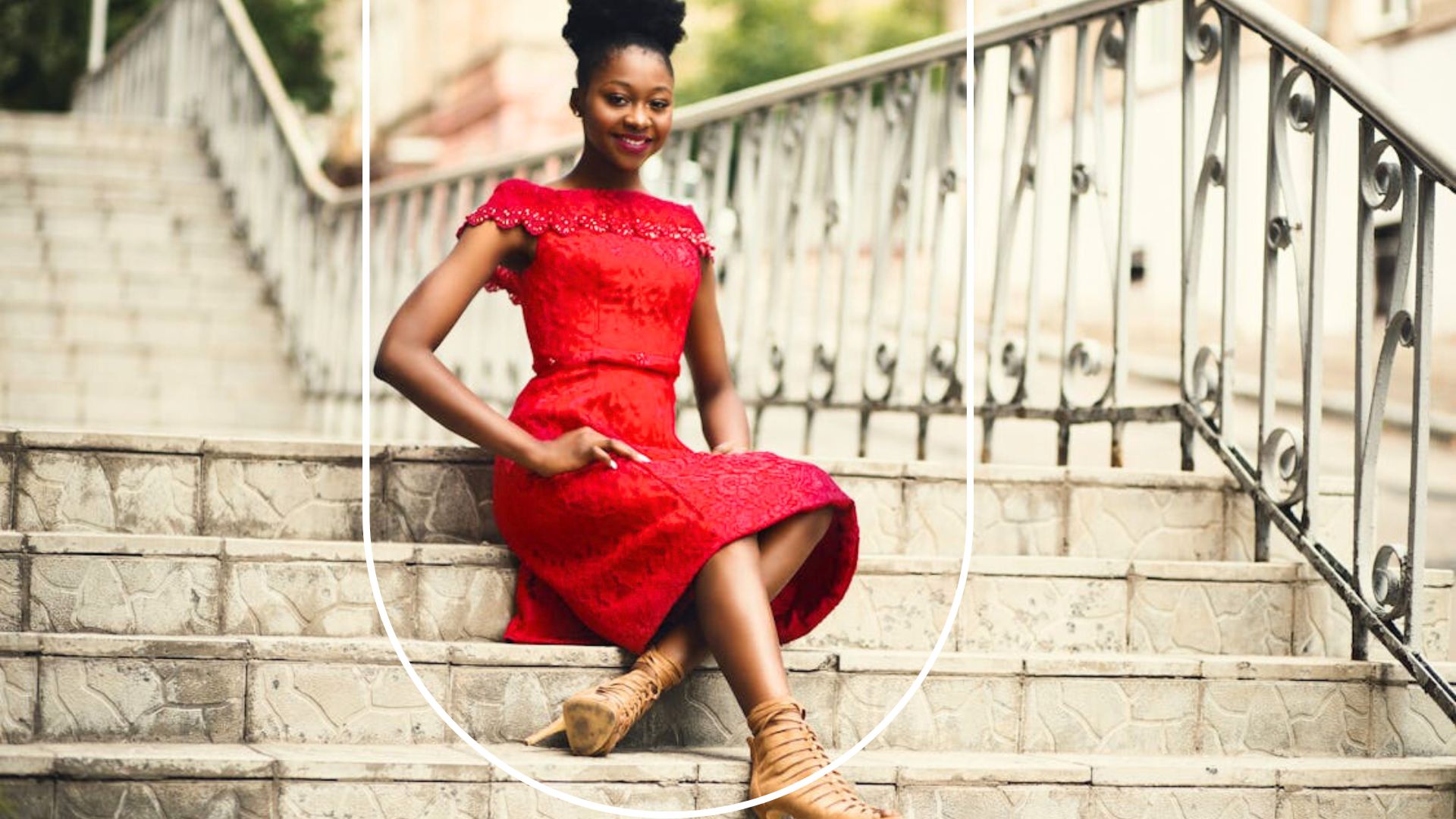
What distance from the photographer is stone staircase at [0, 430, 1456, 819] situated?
327cm

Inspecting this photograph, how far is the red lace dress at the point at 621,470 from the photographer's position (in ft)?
11.4

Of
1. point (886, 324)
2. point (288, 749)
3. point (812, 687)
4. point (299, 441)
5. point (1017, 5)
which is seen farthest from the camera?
point (1017, 5)

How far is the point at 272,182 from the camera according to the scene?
9836 mm

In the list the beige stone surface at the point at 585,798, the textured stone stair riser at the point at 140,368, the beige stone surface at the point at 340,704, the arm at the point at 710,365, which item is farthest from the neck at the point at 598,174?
the textured stone stair riser at the point at 140,368

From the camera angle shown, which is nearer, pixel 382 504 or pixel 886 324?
pixel 382 504

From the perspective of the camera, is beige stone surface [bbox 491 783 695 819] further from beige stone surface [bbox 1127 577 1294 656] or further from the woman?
beige stone surface [bbox 1127 577 1294 656]

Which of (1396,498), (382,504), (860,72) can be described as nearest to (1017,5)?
(1396,498)

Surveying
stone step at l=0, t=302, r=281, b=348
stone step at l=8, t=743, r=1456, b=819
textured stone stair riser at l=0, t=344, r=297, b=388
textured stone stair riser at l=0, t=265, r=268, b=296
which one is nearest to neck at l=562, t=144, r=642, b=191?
stone step at l=8, t=743, r=1456, b=819

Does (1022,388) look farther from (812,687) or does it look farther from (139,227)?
(139,227)

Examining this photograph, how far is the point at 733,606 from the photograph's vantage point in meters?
3.38

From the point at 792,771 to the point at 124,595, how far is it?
132 centimetres

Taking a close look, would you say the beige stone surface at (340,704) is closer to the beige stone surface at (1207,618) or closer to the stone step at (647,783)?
the stone step at (647,783)

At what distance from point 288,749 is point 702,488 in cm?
85

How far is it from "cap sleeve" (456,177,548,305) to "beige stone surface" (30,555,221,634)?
79cm
